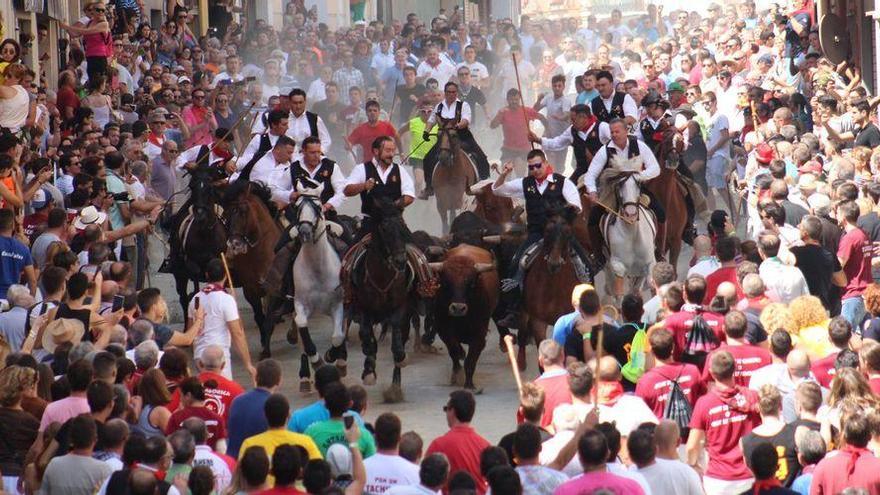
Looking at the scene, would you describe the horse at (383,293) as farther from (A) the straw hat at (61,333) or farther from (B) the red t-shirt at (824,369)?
(B) the red t-shirt at (824,369)

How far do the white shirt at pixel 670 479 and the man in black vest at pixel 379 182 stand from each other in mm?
7263

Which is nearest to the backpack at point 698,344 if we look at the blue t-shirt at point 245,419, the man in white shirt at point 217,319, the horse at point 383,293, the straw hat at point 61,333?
the blue t-shirt at point 245,419

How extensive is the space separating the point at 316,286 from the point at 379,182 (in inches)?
47.5

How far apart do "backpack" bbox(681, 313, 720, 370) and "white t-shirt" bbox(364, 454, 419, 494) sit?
10.7 ft

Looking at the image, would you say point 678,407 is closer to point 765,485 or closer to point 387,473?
point 765,485

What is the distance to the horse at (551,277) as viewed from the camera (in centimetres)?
1641

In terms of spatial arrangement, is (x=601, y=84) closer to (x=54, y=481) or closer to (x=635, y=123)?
(x=635, y=123)

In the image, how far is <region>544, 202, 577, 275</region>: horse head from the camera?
1639 cm

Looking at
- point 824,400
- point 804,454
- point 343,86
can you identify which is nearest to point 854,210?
point 824,400

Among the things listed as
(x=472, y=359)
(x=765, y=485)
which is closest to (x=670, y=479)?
(x=765, y=485)

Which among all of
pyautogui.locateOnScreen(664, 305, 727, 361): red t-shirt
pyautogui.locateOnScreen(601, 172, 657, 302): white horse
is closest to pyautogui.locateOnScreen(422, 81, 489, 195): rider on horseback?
pyautogui.locateOnScreen(601, 172, 657, 302): white horse

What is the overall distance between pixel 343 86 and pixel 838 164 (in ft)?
51.2

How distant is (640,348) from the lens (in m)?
12.4

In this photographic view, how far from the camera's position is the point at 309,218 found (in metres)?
16.7
